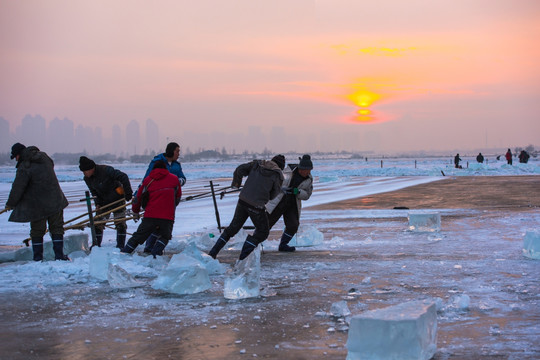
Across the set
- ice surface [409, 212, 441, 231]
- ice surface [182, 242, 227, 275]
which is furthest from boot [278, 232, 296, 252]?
ice surface [409, 212, 441, 231]

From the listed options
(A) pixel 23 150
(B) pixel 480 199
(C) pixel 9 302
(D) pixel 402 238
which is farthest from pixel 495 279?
(B) pixel 480 199

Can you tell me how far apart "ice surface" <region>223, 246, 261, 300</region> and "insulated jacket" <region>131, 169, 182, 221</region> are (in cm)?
215

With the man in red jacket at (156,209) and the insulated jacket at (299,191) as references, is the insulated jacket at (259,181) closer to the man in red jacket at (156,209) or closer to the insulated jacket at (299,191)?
the man in red jacket at (156,209)

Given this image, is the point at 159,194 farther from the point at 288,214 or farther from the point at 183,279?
the point at 288,214

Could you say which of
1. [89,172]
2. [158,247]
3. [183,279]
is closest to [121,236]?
[89,172]

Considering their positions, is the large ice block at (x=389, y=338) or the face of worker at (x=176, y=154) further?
the face of worker at (x=176, y=154)

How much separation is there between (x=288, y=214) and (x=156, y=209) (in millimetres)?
2284

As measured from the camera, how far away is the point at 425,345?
4219 millimetres

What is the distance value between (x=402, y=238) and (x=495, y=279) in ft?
12.9

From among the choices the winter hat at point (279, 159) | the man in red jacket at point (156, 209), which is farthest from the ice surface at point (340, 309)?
the winter hat at point (279, 159)

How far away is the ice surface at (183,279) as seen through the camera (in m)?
6.59

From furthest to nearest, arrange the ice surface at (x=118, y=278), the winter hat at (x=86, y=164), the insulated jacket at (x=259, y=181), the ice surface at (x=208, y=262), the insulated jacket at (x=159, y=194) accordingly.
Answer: the winter hat at (x=86, y=164) → the insulated jacket at (x=159, y=194) → the insulated jacket at (x=259, y=181) → the ice surface at (x=208, y=262) → the ice surface at (x=118, y=278)

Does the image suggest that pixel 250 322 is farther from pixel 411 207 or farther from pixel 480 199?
pixel 480 199

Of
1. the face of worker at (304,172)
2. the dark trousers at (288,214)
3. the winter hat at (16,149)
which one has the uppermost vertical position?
the winter hat at (16,149)
